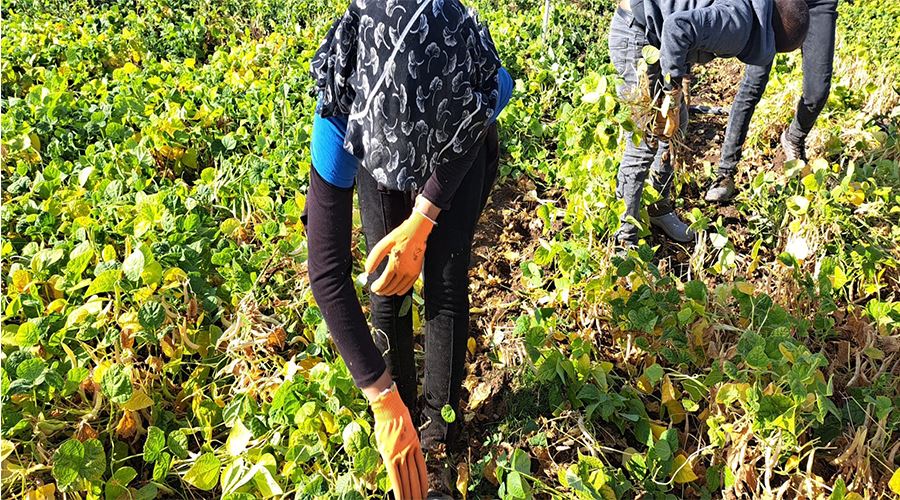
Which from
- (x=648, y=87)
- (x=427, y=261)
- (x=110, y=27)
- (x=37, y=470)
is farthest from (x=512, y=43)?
(x=37, y=470)

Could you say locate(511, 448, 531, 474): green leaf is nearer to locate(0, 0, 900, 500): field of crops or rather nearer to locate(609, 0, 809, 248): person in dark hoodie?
locate(0, 0, 900, 500): field of crops

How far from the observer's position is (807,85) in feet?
8.99

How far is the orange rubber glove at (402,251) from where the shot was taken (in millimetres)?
1208

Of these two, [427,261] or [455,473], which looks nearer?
[427,261]

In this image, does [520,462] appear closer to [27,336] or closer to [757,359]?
[757,359]

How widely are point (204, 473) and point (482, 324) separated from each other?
1.02 metres

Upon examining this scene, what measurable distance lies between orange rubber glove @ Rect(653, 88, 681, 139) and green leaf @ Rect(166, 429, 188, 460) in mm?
1676

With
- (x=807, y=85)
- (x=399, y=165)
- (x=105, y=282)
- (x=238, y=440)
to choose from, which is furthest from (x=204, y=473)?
(x=807, y=85)

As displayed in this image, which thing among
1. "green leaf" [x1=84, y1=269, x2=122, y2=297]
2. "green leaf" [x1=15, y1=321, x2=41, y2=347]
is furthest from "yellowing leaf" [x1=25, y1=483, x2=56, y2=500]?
"green leaf" [x1=84, y1=269, x2=122, y2=297]

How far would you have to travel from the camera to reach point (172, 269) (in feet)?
6.27

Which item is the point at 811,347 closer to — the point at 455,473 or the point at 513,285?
the point at 513,285

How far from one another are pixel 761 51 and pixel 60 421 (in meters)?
2.30

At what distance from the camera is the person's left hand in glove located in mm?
1208

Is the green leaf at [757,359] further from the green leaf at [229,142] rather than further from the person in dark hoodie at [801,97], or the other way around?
the green leaf at [229,142]
